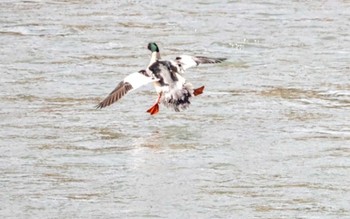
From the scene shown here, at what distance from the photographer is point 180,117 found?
32.7 ft

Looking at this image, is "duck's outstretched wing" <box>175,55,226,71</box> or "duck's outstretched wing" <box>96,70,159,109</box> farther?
"duck's outstretched wing" <box>175,55,226,71</box>

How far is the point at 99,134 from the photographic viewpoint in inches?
366

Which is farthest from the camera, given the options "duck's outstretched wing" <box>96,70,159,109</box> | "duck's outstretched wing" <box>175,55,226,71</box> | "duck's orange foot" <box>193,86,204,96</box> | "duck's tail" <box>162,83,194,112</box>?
"duck's outstretched wing" <box>175,55,226,71</box>

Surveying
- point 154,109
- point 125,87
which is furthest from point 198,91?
point 125,87

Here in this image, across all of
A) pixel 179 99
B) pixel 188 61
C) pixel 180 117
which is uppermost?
pixel 188 61

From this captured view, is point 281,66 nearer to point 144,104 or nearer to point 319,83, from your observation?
point 319,83

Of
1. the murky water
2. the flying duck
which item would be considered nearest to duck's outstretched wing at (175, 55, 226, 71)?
the flying duck

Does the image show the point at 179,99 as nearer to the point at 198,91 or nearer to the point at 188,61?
the point at 198,91

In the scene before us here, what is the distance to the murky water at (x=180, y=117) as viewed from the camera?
7.43 metres

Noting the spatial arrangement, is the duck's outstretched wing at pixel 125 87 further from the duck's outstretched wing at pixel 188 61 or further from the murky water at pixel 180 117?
the duck's outstretched wing at pixel 188 61

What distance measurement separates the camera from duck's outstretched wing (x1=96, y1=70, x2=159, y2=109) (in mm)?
9680

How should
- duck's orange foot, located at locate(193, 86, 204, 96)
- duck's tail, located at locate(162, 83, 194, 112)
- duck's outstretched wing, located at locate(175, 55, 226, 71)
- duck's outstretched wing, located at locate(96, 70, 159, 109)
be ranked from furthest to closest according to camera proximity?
duck's outstretched wing, located at locate(175, 55, 226, 71), duck's orange foot, located at locate(193, 86, 204, 96), duck's tail, located at locate(162, 83, 194, 112), duck's outstretched wing, located at locate(96, 70, 159, 109)

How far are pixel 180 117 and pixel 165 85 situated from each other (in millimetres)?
311

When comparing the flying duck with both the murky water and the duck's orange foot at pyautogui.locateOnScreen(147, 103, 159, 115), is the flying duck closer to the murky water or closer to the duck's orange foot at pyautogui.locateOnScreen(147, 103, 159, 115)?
the duck's orange foot at pyautogui.locateOnScreen(147, 103, 159, 115)
